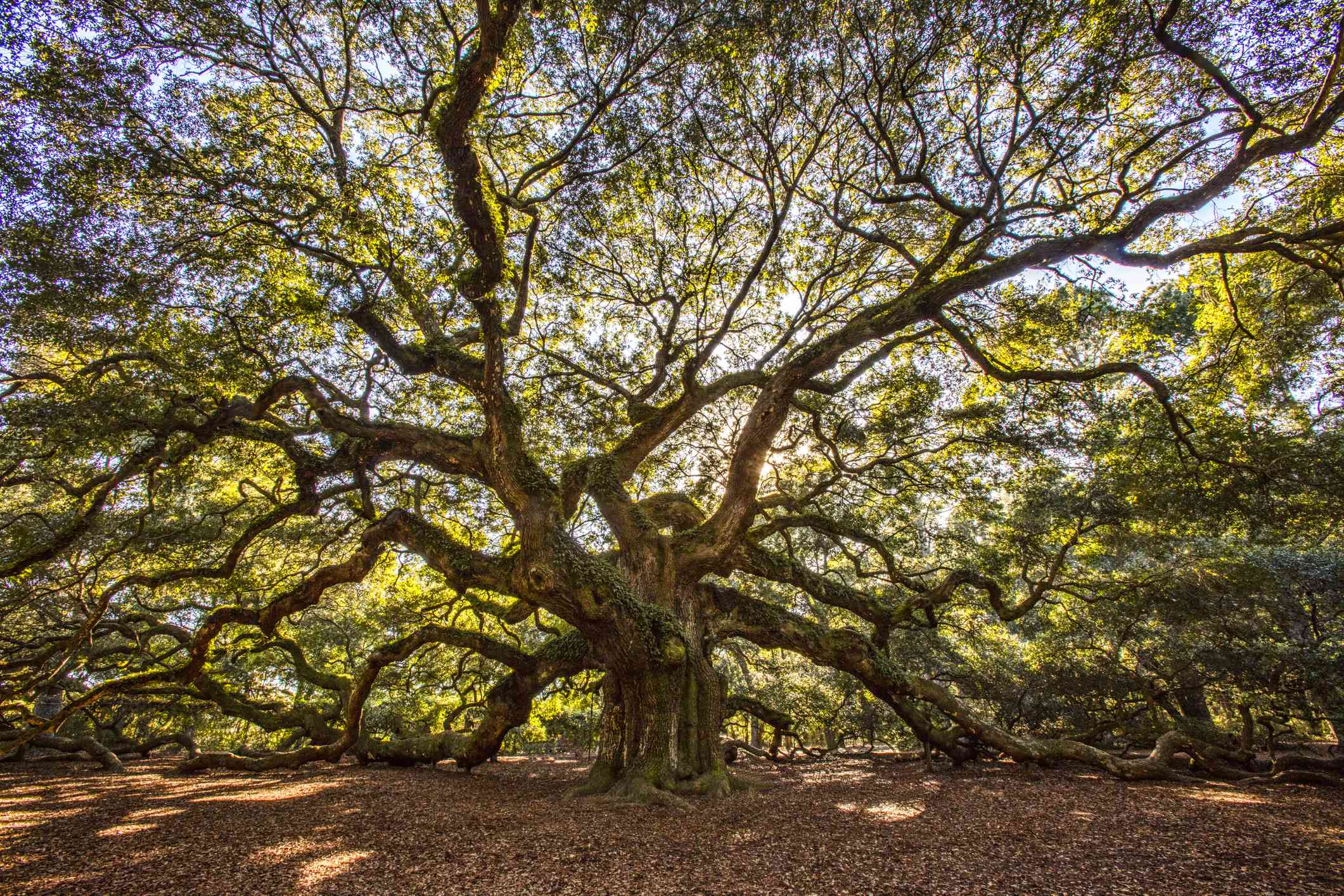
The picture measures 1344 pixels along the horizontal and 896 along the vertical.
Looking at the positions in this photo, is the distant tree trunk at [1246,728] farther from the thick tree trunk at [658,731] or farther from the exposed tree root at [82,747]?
the exposed tree root at [82,747]

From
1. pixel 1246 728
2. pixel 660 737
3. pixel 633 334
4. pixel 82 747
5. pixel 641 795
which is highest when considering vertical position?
pixel 633 334

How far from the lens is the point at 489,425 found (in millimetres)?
6617

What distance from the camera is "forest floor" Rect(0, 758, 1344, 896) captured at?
341 centimetres

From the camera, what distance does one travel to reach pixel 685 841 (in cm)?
445

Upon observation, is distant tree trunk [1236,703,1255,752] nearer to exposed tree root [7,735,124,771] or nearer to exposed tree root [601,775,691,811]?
exposed tree root [601,775,691,811]

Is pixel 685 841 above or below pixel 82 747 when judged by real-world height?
above

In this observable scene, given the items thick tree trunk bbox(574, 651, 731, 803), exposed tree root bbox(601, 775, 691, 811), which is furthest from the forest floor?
thick tree trunk bbox(574, 651, 731, 803)

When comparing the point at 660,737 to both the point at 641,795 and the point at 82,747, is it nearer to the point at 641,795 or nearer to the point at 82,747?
the point at 641,795

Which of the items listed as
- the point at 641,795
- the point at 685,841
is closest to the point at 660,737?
the point at 641,795

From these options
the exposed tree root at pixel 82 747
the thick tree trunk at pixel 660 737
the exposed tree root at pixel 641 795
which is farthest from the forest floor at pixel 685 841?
the exposed tree root at pixel 82 747

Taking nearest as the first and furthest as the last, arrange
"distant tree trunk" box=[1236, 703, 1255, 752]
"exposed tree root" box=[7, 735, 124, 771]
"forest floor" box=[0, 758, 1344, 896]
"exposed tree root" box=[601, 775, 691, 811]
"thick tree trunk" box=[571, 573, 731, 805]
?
"forest floor" box=[0, 758, 1344, 896] < "exposed tree root" box=[601, 775, 691, 811] < "thick tree trunk" box=[571, 573, 731, 805] < "distant tree trunk" box=[1236, 703, 1255, 752] < "exposed tree root" box=[7, 735, 124, 771]

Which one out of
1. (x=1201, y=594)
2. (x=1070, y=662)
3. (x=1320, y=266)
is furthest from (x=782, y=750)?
(x=1320, y=266)

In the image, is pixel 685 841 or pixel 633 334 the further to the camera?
pixel 633 334

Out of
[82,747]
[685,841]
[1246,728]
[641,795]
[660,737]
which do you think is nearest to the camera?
[685,841]
